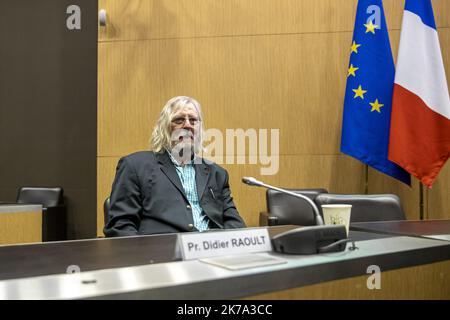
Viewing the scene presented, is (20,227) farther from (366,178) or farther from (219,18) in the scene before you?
(366,178)

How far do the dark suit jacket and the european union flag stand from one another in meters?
→ 1.67

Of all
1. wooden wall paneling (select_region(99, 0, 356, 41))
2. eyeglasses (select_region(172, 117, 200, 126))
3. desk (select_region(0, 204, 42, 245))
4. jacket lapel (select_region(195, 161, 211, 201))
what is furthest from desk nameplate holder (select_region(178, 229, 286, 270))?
wooden wall paneling (select_region(99, 0, 356, 41))

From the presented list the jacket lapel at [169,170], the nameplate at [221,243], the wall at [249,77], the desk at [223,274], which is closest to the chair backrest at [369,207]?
the jacket lapel at [169,170]

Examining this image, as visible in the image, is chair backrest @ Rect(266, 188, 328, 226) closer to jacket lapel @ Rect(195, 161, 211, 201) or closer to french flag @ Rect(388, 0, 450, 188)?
french flag @ Rect(388, 0, 450, 188)

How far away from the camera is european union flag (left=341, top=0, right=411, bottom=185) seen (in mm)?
3426

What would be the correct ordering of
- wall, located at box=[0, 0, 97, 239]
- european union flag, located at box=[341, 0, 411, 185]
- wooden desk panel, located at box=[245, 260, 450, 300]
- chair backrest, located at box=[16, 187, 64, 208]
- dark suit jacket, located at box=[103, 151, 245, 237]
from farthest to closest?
1. wall, located at box=[0, 0, 97, 239]
2. chair backrest, located at box=[16, 187, 64, 208]
3. european union flag, located at box=[341, 0, 411, 185]
4. dark suit jacket, located at box=[103, 151, 245, 237]
5. wooden desk panel, located at box=[245, 260, 450, 300]

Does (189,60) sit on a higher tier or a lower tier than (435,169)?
higher

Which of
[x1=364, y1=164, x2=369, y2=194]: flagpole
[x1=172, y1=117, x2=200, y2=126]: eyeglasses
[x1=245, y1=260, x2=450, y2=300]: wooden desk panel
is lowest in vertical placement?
[x1=364, y1=164, x2=369, y2=194]: flagpole

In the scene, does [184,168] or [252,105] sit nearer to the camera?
[184,168]

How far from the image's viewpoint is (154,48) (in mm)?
4020

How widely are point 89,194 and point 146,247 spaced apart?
3.49 meters

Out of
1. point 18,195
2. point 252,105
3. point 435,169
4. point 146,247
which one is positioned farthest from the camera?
point 18,195

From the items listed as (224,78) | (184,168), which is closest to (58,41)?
(224,78)
